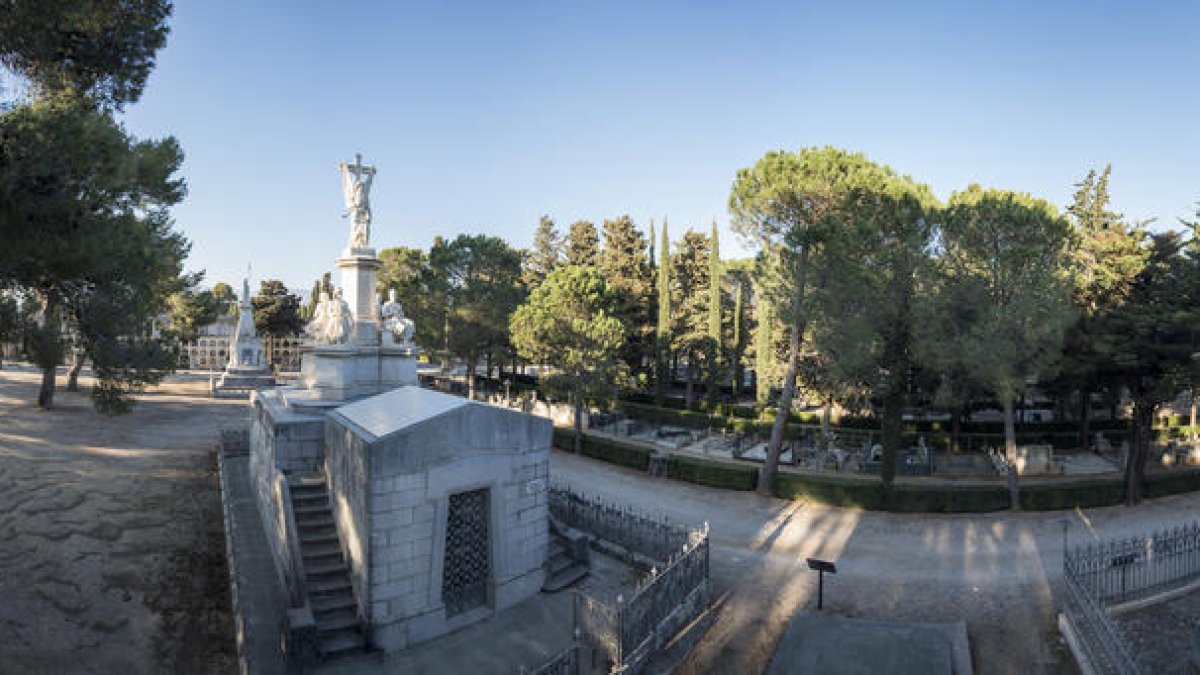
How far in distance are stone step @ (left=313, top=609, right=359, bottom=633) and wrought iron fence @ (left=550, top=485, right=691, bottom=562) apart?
5.73 metres

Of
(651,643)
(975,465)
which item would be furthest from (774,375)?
(651,643)

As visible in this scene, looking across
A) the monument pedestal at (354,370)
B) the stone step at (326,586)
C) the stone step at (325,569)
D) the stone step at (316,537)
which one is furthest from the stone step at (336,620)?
the monument pedestal at (354,370)

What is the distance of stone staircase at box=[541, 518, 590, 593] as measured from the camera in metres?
12.2

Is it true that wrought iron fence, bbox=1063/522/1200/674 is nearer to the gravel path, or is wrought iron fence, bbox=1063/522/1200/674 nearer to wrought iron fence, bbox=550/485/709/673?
the gravel path

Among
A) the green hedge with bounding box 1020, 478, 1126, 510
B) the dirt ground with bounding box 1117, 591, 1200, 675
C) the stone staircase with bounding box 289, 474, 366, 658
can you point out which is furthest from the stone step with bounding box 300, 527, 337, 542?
the green hedge with bounding box 1020, 478, 1126, 510

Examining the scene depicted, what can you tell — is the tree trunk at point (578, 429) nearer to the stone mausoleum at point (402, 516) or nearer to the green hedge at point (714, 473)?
the green hedge at point (714, 473)

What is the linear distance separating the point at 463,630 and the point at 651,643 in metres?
3.30

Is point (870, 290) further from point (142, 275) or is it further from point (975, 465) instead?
point (142, 275)

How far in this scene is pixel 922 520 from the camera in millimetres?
17953

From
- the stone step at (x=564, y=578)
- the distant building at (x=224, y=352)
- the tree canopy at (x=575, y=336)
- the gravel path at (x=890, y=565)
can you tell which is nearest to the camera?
the gravel path at (x=890, y=565)

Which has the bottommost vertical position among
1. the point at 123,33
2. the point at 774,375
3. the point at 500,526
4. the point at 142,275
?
the point at 500,526

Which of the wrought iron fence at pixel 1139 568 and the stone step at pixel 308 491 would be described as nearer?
the wrought iron fence at pixel 1139 568

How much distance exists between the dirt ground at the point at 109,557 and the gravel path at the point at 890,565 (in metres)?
8.68

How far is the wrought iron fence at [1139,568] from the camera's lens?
11.3 metres
